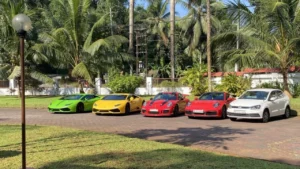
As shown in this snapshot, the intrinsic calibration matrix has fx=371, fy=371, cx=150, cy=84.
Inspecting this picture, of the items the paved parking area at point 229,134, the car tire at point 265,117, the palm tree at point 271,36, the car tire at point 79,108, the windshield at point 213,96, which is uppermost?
the palm tree at point 271,36

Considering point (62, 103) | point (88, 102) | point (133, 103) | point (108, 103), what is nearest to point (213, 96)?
point (133, 103)

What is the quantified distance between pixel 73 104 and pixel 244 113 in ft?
30.7

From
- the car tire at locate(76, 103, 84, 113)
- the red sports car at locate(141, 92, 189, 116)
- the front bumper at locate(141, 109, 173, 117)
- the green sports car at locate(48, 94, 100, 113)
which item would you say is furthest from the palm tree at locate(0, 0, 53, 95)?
the front bumper at locate(141, 109, 173, 117)

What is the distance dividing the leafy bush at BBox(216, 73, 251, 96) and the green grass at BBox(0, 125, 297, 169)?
648 inches

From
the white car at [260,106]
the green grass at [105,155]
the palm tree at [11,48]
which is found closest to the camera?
the green grass at [105,155]

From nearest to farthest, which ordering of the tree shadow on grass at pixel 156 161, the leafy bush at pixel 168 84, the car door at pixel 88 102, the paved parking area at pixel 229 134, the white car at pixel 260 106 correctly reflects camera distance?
1. the tree shadow on grass at pixel 156 161
2. the paved parking area at pixel 229 134
3. the white car at pixel 260 106
4. the car door at pixel 88 102
5. the leafy bush at pixel 168 84

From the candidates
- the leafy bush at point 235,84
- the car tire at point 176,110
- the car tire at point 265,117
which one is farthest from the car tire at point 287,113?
the leafy bush at point 235,84

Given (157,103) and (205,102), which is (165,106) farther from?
(205,102)

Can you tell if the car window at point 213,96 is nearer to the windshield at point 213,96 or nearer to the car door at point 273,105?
the windshield at point 213,96

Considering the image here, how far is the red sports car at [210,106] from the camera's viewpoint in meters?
16.2

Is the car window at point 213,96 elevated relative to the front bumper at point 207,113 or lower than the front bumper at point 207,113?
elevated

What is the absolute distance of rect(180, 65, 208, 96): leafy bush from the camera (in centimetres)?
2817

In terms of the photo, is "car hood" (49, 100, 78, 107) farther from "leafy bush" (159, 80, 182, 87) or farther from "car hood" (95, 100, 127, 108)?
"leafy bush" (159, 80, 182, 87)

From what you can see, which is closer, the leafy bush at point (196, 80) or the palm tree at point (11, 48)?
the leafy bush at point (196, 80)
